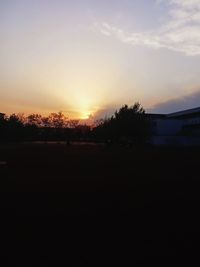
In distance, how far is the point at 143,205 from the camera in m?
A: 10.5

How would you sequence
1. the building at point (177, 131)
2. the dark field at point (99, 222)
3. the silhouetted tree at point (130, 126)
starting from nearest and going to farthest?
the dark field at point (99, 222), the silhouetted tree at point (130, 126), the building at point (177, 131)

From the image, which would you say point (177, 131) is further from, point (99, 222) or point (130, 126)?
point (99, 222)

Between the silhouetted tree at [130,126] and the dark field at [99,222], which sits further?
the silhouetted tree at [130,126]

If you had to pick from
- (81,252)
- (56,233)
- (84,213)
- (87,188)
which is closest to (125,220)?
(84,213)

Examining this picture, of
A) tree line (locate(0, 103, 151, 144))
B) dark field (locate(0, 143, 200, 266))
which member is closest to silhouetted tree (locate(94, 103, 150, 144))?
tree line (locate(0, 103, 151, 144))

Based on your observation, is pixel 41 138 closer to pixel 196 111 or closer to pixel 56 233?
pixel 196 111

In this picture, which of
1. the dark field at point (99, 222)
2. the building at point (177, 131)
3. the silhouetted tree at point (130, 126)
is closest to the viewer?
the dark field at point (99, 222)

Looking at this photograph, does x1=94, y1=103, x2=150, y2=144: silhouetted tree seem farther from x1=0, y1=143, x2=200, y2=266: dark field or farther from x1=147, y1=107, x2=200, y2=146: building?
x1=0, y1=143, x2=200, y2=266: dark field

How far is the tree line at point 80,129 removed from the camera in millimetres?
64000

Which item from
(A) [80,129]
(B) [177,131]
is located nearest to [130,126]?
(B) [177,131]

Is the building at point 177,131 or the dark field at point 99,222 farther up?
the building at point 177,131

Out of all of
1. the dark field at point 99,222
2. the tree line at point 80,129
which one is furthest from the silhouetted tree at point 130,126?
the dark field at point 99,222

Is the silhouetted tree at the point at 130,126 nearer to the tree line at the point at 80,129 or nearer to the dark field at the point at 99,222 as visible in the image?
the tree line at the point at 80,129

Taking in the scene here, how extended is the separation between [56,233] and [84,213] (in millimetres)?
1815
